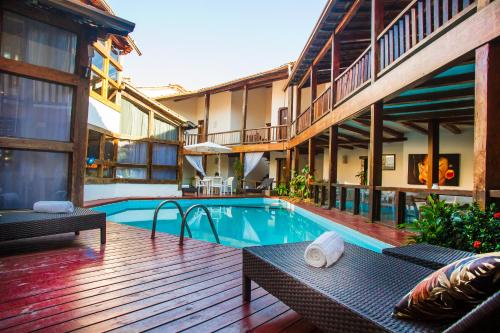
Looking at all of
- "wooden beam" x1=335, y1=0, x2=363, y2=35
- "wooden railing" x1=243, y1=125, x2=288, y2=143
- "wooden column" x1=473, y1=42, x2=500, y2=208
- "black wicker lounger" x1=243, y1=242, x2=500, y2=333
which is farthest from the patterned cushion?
"wooden railing" x1=243, y1=125, x2=288, y2=143

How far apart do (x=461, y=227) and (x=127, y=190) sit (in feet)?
32.0

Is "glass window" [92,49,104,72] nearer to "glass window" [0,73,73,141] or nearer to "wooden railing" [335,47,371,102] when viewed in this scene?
"glass window" [0,73,73,141]

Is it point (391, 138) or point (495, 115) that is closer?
point (495, 115)

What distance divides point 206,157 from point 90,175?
804cm

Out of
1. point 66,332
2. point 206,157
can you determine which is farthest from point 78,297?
point 206,157

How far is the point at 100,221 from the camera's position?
3404 mm

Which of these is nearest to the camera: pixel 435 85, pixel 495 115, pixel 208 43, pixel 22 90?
pixel 495 115

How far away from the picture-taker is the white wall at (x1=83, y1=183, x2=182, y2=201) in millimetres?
8664

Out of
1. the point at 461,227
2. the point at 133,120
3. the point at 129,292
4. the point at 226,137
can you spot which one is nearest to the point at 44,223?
the point at 129,292

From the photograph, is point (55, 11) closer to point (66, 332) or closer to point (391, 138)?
point (66, 332)

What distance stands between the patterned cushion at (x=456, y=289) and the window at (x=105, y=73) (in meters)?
9.00

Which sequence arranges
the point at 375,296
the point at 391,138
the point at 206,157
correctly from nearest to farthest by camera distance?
1. the point at 375,296
2. the point at 391,138
3. the point at 206,157

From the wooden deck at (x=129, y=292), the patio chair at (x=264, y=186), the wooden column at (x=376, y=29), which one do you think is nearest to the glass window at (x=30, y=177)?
the wooden deck at (x=129, y=292)

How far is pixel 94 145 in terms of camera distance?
29.3ft
